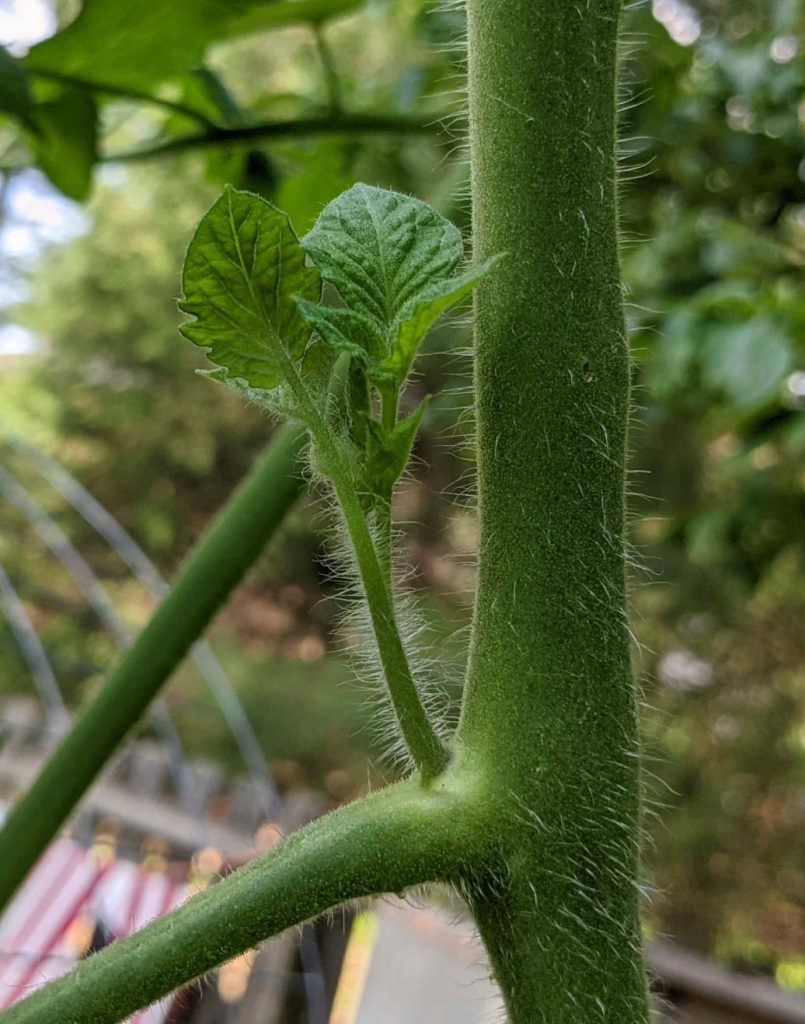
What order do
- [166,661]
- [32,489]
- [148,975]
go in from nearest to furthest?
[148,975] < [166,661] < [32,489]

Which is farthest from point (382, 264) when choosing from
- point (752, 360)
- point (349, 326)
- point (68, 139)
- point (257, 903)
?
point (752, 360)

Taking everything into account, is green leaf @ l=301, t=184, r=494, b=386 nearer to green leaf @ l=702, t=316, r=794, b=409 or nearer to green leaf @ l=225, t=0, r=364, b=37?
green leaf @ l=225, t=0, r=364, b=37

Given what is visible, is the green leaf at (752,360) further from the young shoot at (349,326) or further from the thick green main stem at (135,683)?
the young shoot at (349,326)

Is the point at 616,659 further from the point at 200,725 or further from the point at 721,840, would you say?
the point at 200,725

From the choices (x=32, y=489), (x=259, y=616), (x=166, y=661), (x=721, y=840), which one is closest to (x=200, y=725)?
(x=259, y=616)

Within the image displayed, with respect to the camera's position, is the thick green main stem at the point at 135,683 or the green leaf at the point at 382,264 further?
the thick green main stem at the point at 135,683

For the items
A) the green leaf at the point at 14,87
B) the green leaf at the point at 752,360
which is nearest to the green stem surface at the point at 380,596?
the green leaf at the point at 14,87

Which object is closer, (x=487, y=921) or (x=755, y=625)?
(x=487, y=921)
